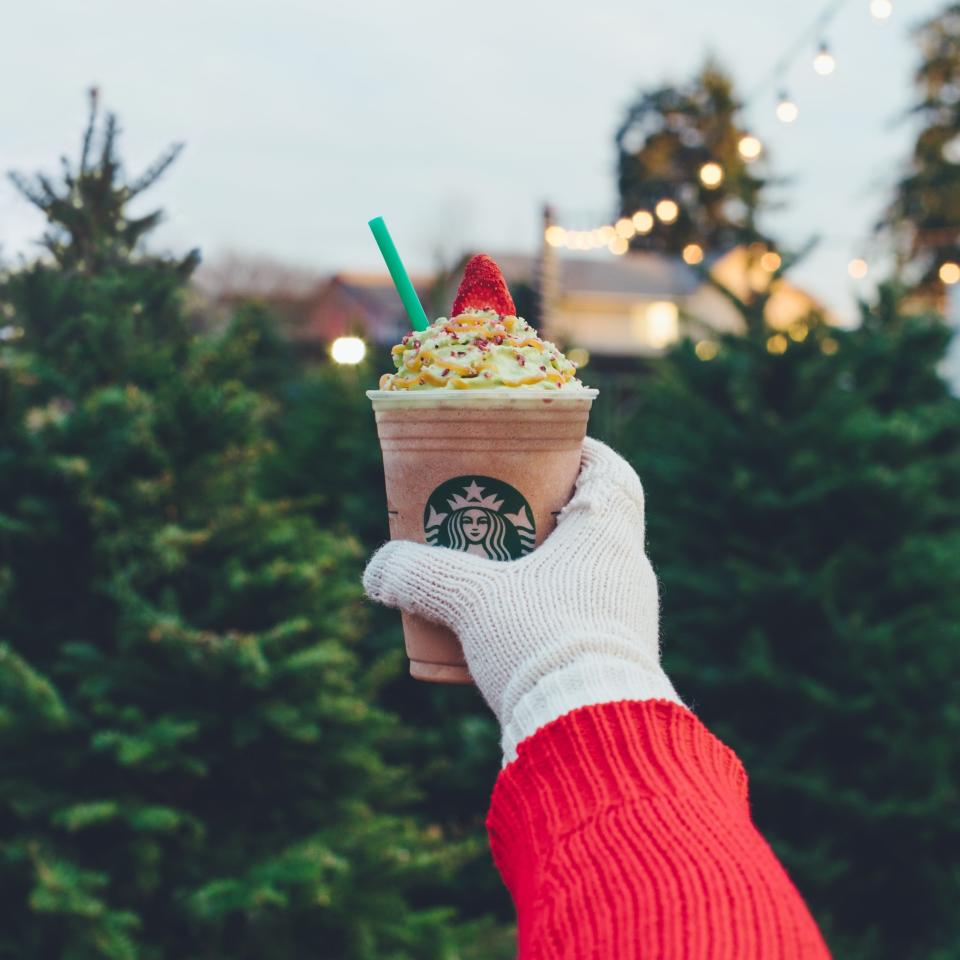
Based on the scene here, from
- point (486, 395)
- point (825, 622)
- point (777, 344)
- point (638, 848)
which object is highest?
point (486, 395)

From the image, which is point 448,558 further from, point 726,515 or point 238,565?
point 726,515

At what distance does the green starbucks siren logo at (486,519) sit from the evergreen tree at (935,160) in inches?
1062

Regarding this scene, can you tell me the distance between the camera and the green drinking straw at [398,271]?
2268 mm

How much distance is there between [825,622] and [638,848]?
4.08m

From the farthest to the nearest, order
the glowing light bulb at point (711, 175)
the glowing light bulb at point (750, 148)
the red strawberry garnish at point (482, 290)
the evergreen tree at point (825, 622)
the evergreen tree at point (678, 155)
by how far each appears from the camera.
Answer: the evergreen tree at point (678, 155) → the glowing light bulb at point (750, 148) → the glowing light bulb at point (711, 175) → the evergreen tree at point (825, 622) → the red strawberry garnish at point (482, 290)

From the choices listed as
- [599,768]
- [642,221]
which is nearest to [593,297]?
[642,221]

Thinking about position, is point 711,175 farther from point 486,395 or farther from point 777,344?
point 486,395

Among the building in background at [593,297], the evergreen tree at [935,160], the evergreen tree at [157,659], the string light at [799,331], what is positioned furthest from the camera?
the building in background at [593,297]

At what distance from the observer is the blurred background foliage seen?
11.8ft

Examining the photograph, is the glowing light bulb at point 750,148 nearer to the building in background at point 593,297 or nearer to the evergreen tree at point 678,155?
the building in background at point 593,297

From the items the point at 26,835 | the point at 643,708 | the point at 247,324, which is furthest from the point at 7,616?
the point at 643,708

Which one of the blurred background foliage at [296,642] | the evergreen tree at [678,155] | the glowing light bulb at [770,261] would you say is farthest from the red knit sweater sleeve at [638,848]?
the evergreen tree at [678,155]

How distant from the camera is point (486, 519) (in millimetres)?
2033

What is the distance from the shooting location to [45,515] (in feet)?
12.4
